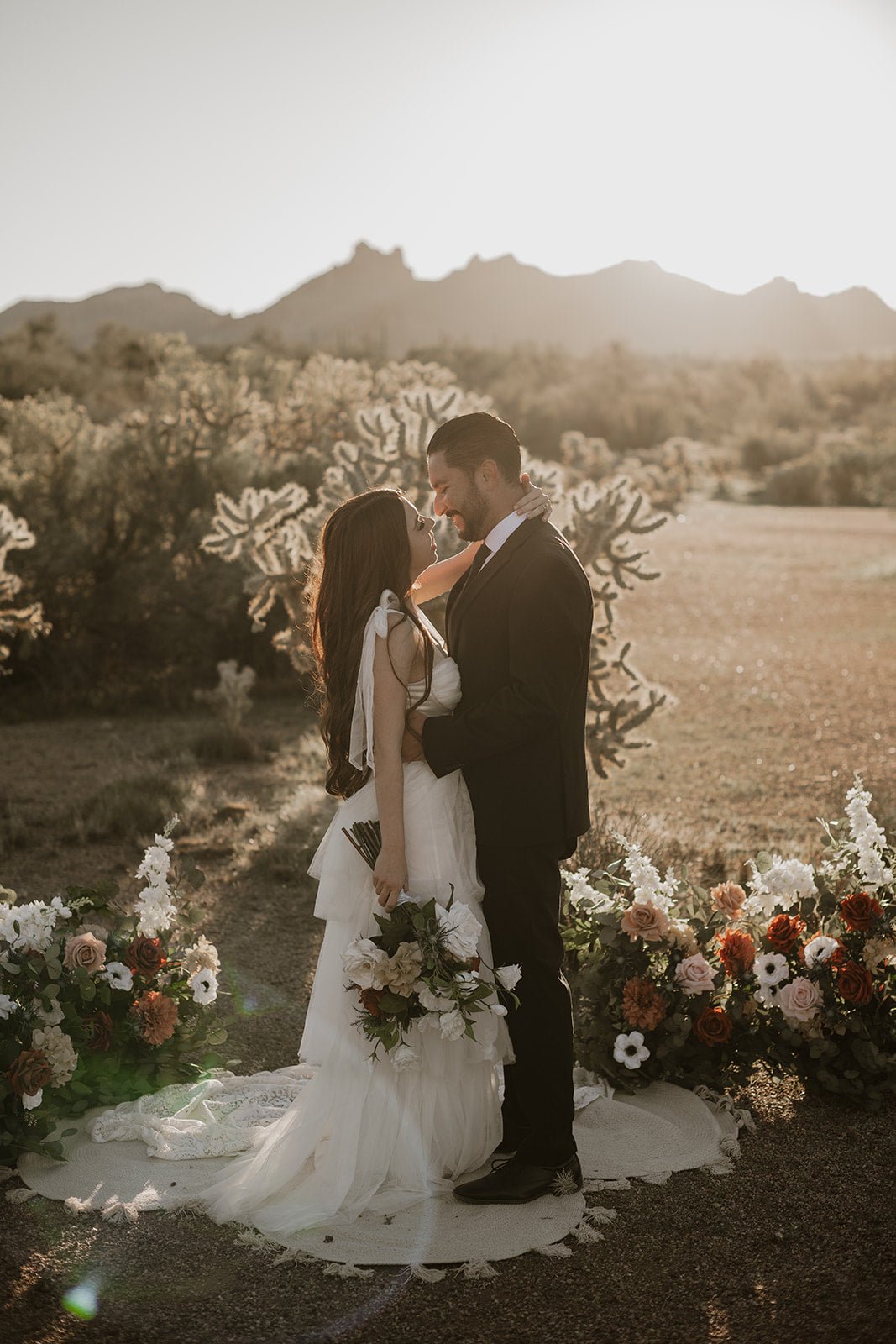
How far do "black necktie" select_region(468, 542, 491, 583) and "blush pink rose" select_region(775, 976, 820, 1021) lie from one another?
1.92 m

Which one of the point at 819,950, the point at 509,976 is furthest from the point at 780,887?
the point at 509,976

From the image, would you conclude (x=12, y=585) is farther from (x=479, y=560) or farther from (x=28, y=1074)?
(x=479, y=560)

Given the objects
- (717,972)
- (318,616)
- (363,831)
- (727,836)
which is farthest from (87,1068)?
(727,836)

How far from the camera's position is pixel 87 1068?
4.51m

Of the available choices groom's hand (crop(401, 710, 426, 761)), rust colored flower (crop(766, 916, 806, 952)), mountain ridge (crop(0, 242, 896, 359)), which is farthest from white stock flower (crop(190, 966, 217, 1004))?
mountain ridge (crop(0, 242, 896, 359))

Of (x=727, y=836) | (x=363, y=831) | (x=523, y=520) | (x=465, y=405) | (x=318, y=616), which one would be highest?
(x=465, y=405)

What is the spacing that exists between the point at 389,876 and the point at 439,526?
6346mm

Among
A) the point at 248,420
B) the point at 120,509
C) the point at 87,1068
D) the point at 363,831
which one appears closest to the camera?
the point at 363,831

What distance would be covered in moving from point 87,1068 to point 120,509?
11183 millimetres

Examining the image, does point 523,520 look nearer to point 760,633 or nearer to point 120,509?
point 120,509

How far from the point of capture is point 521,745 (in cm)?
386

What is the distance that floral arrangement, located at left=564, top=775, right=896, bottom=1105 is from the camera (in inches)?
177

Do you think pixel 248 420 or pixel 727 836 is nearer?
pixel 727 836

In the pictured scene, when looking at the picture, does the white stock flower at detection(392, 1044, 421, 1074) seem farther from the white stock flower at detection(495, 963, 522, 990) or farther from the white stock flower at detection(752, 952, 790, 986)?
the white stock flower at detection(752, 952, 790, 986)
